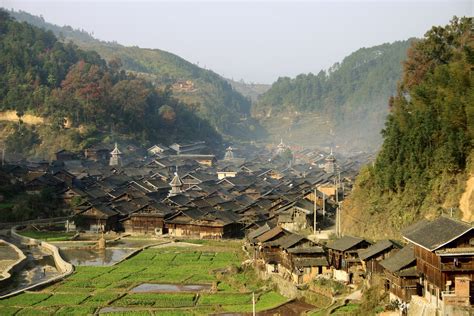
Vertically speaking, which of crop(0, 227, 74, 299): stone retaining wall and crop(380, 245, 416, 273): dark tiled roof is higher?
crop(380, 245, 416, 273): dark tiled roof

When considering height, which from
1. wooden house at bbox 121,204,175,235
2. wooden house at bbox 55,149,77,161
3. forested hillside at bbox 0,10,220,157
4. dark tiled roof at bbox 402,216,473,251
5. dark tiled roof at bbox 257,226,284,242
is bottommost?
wooden house at bbox 121,204,175,235

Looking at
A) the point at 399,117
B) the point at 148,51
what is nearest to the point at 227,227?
the point at 399,117

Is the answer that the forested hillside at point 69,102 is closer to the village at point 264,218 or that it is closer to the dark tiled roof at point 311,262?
the village at point 264,218

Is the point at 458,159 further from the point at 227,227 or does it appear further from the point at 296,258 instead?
the point at 227,227

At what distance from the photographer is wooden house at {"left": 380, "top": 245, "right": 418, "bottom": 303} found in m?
22.5

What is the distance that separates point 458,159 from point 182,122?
244 feet

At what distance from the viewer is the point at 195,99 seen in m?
138

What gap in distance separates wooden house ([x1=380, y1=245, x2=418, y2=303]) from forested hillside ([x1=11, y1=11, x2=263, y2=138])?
3655 inches

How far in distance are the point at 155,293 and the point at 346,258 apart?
7.41m

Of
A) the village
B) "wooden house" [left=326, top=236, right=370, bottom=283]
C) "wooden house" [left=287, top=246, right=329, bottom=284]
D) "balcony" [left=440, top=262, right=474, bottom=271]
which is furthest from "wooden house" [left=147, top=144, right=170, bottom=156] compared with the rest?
"balcony" [left=440, top=262, right=474, bottom=271]

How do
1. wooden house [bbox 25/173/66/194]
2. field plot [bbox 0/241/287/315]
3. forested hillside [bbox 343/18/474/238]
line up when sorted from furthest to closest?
wooden house [bbox 25/173/66/194]
forested hillside [bbox 343/18/474/238]
field plot [bbox 0/241/287/315]

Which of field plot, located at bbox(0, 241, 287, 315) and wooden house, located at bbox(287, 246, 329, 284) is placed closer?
field plot, located at bbox(0, 241, 287, 315)

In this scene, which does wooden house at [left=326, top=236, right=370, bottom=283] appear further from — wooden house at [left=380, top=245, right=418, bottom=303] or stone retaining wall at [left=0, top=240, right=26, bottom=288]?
stone retaining wall at [left=0, top=240, right=26, bottom=288]

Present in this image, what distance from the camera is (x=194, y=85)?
507ft
